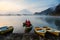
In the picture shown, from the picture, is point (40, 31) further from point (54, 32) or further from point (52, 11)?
point (52, 11)

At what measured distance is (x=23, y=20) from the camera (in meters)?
1.75

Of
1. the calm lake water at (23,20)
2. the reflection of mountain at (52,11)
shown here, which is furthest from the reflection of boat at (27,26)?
the reflection of mountain at (52,11)

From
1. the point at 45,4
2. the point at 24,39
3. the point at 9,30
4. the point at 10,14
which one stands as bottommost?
the point at 24,39

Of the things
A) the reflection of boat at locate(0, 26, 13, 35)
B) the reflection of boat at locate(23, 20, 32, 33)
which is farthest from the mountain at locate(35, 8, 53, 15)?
the reflection of boat at locate(0, 26, 13, 35)

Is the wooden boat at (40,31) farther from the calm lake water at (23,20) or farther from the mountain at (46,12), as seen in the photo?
the mountain at (46,12)

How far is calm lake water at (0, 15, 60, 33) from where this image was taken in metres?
1.72

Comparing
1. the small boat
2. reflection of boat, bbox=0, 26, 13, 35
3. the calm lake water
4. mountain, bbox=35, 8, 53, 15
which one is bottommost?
the small boat

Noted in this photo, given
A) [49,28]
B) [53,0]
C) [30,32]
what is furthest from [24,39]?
[53,0]

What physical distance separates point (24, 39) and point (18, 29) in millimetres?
171

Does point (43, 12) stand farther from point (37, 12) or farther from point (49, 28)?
point (49, 28)

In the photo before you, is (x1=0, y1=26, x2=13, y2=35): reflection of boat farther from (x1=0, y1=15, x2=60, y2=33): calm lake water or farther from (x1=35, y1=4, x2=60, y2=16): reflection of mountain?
(x1=35, y1=4, x2=60, y2=16): reflection of mountain

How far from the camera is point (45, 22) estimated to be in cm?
175

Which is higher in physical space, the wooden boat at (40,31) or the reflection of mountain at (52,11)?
the reflection of mountain at (52,11)

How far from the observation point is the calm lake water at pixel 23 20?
5.65 ft
